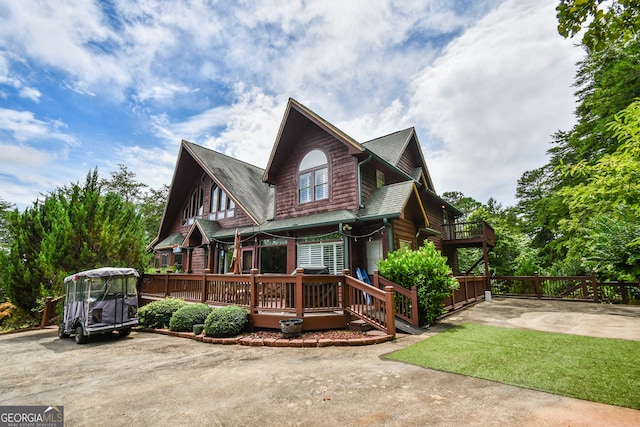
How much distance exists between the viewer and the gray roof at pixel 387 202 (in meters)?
10.1

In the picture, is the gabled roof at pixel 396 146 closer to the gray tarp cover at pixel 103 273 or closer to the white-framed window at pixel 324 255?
the white-framed window at pixel 324 255

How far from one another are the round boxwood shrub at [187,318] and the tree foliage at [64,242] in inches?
229

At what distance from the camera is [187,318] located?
8.46m

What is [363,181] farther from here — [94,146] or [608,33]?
[94,146]

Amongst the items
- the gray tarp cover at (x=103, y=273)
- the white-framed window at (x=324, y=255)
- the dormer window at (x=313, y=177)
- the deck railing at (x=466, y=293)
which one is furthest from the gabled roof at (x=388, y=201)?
the gray tarp cover at (x=103, y=273)

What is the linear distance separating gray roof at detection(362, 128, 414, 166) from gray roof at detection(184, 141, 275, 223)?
22.6 ft

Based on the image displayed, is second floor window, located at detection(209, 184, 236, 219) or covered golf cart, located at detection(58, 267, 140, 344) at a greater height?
second floor window, located at detection(209, 184, 236, 219)

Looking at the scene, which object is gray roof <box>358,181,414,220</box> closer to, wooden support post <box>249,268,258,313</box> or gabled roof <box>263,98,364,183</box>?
gabled roof <box>263,98,364,183</box>

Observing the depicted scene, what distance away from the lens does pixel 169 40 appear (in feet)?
32.8

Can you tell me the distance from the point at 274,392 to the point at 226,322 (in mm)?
4088

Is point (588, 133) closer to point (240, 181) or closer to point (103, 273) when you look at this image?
point (240, 181)

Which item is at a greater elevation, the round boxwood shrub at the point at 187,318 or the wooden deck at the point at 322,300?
the wooden deck at the point at 322,300

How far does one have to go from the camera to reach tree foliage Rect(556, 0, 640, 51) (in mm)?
2352

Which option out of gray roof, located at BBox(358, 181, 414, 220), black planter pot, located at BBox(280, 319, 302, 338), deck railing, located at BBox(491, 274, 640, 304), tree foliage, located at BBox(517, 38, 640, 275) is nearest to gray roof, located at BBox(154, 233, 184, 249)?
gray roof, located at BBox(358, 181, 414, 220)
